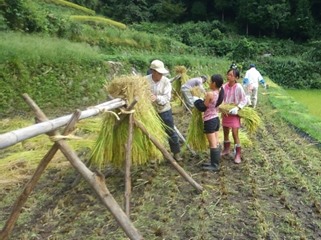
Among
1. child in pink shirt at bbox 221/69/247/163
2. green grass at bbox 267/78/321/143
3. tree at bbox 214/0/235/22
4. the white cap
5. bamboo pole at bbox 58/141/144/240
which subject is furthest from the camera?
tree at bbox 214/0/235/22

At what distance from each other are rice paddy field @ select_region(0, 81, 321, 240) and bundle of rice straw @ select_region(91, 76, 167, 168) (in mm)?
395

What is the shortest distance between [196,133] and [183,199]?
3.85 ft

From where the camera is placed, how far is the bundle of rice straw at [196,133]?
4.40 metres

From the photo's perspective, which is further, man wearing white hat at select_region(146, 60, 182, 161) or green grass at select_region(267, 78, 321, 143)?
green grass at select_region(267, 78, 321, 143)

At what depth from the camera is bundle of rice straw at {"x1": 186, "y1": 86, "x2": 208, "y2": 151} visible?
440 cm

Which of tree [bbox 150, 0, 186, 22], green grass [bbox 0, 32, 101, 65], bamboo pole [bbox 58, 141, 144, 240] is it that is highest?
tree [bbox 150, 0, 186, 22]

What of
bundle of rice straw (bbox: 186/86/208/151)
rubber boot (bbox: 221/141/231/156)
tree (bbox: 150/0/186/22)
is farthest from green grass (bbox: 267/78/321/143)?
tree (bbox: 150/0/186/22)

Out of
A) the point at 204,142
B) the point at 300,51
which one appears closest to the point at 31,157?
the point at 204,142

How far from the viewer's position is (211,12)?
39469 millimetres

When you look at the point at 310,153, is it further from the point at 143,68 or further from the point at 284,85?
the point at 284,85

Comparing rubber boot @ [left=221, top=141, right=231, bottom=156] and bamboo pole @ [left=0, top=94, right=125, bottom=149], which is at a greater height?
bamboo pole @ [left=0, top=94, right=125, bottom=149]

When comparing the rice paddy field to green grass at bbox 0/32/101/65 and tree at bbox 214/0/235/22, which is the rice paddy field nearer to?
green grass at bbox 0/32/101/65

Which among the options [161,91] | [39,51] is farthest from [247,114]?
[39,51]

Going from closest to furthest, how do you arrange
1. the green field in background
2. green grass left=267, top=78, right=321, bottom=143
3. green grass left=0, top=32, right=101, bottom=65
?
green grass left=267, top=78, right=321, bottom=143 → green grass left=0, top=32, right=101, bottom=65 → the green field in background
